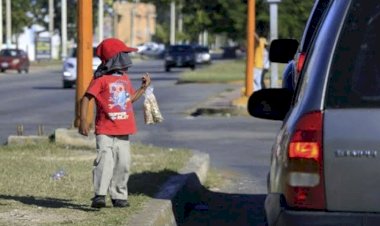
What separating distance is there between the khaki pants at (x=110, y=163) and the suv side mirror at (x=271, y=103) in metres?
2.17

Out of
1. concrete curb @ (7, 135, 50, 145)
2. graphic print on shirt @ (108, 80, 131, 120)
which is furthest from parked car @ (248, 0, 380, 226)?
concrete curb @ (7, 135, 50, 145)

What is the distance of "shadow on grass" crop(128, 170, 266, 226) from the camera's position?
1011 centimetres

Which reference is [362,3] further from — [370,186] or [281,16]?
[281,16]

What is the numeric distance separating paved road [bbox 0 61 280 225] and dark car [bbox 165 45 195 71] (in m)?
24.5

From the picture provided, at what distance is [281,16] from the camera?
129 feet

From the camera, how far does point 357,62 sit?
16.3 feet

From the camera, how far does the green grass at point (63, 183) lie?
28.4 ft

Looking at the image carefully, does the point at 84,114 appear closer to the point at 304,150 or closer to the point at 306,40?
the point at 306,40

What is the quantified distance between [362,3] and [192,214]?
19.2 feet

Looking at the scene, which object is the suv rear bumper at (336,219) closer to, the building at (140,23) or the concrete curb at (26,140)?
the concrete curb at (26,140)

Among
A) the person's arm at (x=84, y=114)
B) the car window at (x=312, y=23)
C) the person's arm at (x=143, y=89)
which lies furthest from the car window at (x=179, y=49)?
the car window at (x=312, y=23)

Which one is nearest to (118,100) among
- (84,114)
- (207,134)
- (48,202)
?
(84,114)

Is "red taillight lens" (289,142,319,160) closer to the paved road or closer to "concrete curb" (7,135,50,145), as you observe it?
the paved road

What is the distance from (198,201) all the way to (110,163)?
8.83 ft
